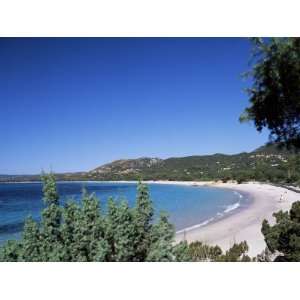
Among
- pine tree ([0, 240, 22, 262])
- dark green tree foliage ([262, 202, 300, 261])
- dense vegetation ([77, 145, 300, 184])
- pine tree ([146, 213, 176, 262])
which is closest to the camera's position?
pine tree ([146, 213, 176, 262])

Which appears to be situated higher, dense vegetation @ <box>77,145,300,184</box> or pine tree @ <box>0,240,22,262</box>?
dense vegetation @ <box>77,145,300,184</box>

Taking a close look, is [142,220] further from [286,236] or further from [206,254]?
[206,254]

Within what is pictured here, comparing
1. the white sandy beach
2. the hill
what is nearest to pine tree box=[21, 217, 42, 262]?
the hill

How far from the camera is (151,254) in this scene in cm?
289

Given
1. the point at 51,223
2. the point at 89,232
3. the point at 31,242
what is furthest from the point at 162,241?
the point at 31,242

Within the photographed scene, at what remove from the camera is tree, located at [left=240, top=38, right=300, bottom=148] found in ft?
10.4

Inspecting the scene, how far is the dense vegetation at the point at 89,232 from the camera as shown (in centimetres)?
302

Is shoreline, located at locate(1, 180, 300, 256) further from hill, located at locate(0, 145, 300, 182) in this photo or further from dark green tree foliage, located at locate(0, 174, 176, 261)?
dark green tree foliage, located at locate(0, 174, 176, 261)

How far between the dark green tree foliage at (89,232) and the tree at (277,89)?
1557 millimetres
